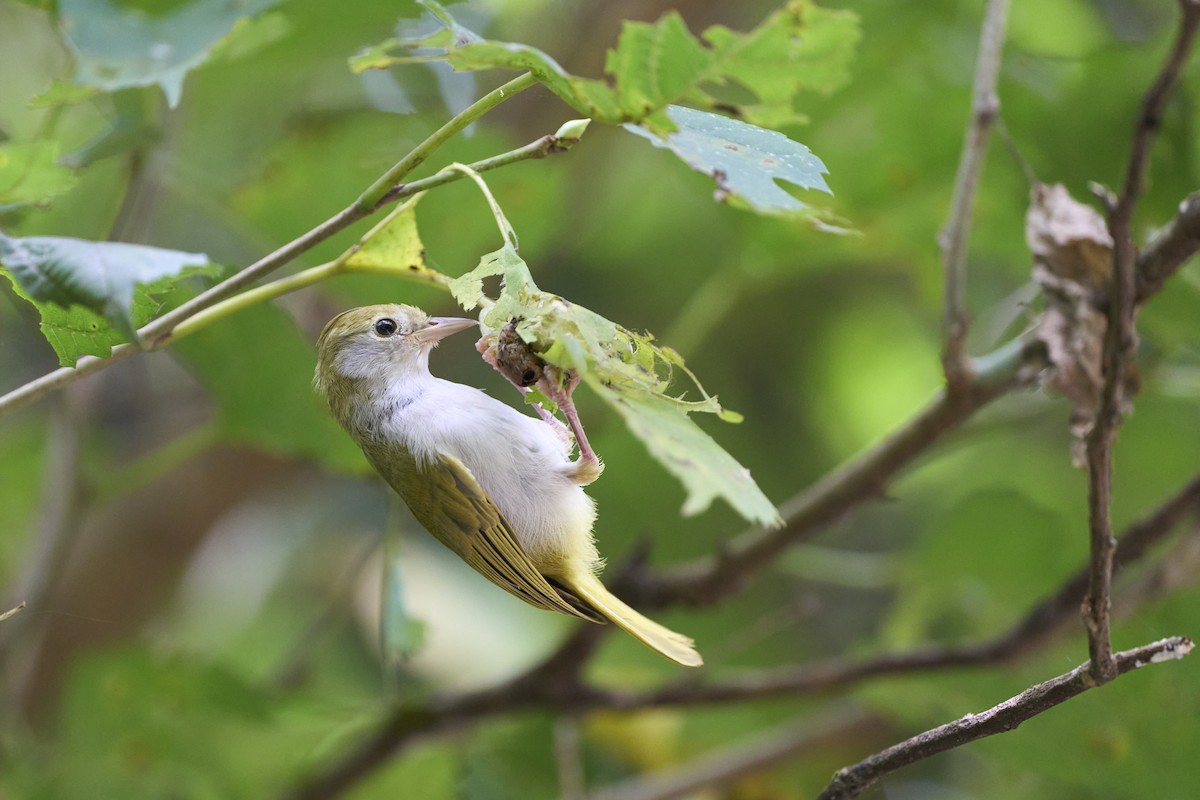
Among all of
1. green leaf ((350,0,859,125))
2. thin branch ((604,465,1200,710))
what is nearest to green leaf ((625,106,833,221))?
green leaf ((350,0,859,125))

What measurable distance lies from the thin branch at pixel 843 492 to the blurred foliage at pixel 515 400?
5 cm

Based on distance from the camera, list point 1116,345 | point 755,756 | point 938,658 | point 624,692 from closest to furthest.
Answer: point 1116,345 → point 938,658 → point 624,692 → point 755,756

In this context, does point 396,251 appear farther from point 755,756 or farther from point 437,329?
point 755,756

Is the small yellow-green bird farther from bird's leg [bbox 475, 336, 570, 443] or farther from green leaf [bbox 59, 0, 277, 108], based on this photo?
green leaf [bbox 59, 0, 277, 108]

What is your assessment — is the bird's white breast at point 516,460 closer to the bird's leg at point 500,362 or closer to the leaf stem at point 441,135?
the bird's leg at point 500,362

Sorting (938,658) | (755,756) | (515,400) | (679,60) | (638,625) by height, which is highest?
(679,60)

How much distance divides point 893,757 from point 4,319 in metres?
1.49

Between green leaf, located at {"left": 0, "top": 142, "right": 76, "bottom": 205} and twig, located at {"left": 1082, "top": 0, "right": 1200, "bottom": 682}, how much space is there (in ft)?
2.23

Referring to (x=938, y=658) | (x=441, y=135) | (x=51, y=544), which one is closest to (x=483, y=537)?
(x=441, y=135)

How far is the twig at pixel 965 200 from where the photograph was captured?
0.96 meters

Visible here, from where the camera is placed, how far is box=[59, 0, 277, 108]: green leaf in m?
0.99

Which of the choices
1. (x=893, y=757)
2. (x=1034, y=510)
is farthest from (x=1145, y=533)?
(x=893, y=757)

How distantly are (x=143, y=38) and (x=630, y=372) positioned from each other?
0.79m

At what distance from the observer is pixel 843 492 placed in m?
1.23
